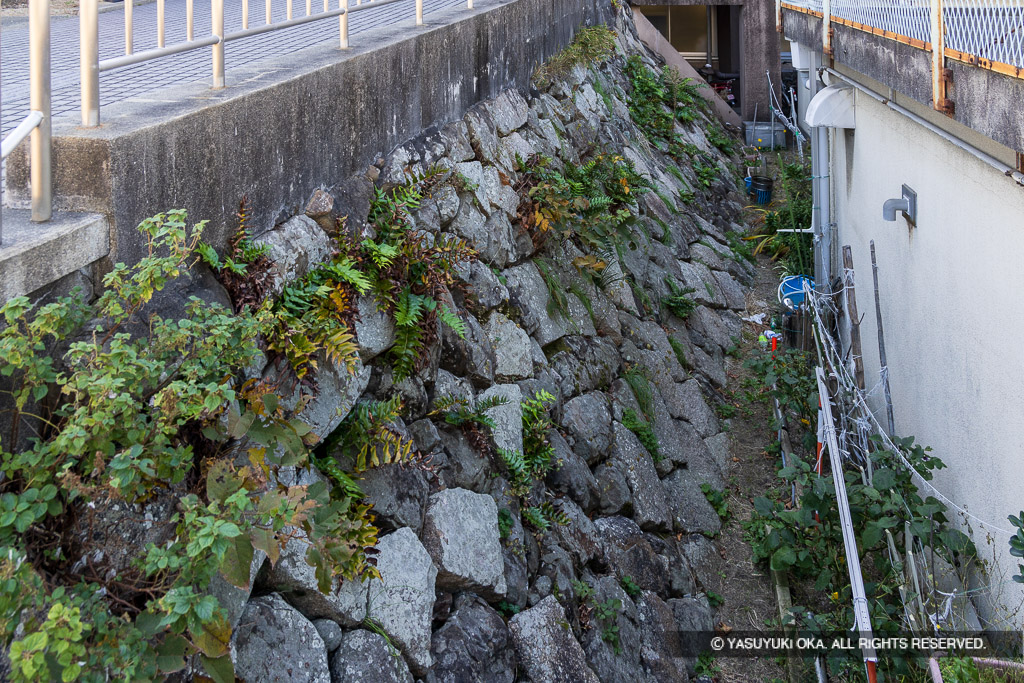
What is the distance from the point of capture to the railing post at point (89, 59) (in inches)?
124

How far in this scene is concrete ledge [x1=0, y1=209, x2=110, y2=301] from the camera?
2.72m

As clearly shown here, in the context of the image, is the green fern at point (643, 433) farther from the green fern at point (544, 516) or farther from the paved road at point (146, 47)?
the paved road at point (146, 47)

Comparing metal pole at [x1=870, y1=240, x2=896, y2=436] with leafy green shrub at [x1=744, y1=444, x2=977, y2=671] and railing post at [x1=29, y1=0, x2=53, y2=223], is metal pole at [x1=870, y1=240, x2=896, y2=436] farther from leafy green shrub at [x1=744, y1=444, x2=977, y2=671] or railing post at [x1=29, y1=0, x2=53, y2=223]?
railing post at [x1=29, y1=0, x2=53, y2=223]

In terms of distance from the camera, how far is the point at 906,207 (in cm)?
668

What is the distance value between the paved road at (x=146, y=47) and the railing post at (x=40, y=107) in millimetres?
504

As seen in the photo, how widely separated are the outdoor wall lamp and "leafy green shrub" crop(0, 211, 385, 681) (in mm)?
5204

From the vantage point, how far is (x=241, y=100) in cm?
389

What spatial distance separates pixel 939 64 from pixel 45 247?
470 centimetres

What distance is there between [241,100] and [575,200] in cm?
411

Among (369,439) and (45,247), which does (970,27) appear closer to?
(369,439)

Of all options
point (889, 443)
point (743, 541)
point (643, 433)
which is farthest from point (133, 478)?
point (889, 443)

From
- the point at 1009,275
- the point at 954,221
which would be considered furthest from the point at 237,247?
the point at 954,221

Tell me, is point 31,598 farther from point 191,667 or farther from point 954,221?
point 954,221

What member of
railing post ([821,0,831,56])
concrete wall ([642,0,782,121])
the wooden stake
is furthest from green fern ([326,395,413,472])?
concrete wall ([642,0,782,121])
